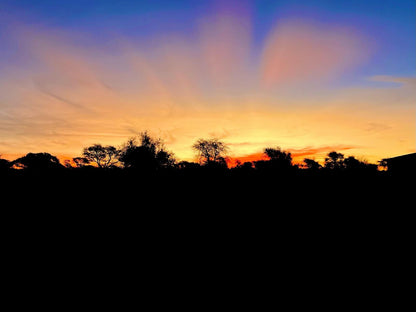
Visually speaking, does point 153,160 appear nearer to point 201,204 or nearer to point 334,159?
point 201,204

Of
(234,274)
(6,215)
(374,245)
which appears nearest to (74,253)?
(6,215)

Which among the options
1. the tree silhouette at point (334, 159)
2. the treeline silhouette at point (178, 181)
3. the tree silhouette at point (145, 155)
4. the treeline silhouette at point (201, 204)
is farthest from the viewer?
the tree silhouette at point (334, 159)

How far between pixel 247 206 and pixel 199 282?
5.33 metres

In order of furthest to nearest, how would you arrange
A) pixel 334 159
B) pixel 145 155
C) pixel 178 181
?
pixel 334 159
pixel 145 155
pixel 178 181

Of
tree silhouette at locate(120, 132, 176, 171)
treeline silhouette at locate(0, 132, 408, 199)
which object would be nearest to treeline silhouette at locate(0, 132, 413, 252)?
treeline silhouette at locate(0, 132, 408, 199)

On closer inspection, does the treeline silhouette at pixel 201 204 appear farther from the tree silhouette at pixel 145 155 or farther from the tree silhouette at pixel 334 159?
the tree silhouette at pixel 334 159

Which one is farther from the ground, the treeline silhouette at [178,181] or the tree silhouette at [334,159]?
the tree silhouette at [334,159]

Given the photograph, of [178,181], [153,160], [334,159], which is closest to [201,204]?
[178,181]

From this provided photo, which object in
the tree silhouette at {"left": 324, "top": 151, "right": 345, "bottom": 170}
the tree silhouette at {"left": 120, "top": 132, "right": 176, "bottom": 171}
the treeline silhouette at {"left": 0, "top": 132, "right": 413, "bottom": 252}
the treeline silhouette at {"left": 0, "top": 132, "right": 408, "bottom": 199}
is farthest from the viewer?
the tree silhouette at {"left": 324, "top": 151, "right": 345, "bottom": 170}

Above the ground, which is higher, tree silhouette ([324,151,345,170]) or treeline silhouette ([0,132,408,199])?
tree silhouette ([324,151,345,170])

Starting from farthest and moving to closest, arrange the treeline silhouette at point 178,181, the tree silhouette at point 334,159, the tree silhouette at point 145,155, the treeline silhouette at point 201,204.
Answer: the tree silhouette at point 334,159 → the tree silhouette at point 145,155 → the treeline silhouette at point 178,181 → the treeline silhouette at point 201,204

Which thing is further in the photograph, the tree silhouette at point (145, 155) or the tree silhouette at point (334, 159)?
the tree silhouette at point (334, 159)

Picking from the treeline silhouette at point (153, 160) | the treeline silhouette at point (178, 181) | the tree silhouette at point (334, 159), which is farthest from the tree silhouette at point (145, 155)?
the tree silhouette at point (334, 159)

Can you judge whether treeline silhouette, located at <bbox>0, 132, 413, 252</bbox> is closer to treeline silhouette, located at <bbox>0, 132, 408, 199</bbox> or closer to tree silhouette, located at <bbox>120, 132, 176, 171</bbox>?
treeline silhouette, located at <bbox>0, 132, 408, 199</bbox>
